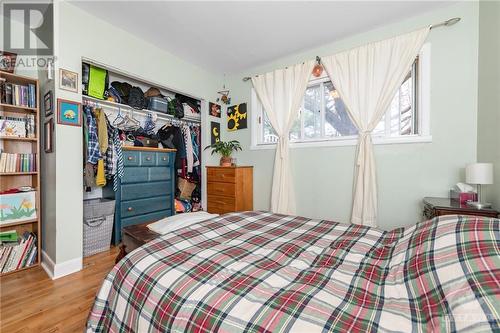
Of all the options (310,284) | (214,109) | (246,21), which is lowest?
(310,284)

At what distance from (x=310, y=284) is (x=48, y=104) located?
8.95 feet

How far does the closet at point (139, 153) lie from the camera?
2.45 metres

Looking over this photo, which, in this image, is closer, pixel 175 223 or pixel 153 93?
pixel 175 223

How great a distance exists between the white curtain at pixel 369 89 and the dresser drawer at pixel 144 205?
249 centimetres

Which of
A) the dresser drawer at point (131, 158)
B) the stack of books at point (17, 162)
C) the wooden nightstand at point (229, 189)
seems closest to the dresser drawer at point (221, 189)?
the wooden nightstand at point (229, 189)

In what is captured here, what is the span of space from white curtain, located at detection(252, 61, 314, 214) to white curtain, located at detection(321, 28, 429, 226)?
525 millimetres

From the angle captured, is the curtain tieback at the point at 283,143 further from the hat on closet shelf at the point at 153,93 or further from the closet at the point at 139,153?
the hat on closet shelf at the point at 153,93

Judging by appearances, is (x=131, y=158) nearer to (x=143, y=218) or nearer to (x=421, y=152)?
(x=143, y=218)

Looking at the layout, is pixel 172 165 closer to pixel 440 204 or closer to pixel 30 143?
pixel 30 143

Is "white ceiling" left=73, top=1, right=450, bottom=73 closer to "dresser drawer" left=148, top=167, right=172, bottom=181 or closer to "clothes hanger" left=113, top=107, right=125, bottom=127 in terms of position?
"clothes hanger" left=113, top=107, right=125, bottom=127

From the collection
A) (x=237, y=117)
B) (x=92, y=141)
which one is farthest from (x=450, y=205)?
(x=92, y=141)

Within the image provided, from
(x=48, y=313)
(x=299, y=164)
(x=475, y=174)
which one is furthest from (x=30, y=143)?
(x=475, y=174)

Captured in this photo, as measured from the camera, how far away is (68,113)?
2025 millimetres

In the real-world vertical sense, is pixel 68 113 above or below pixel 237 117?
below
